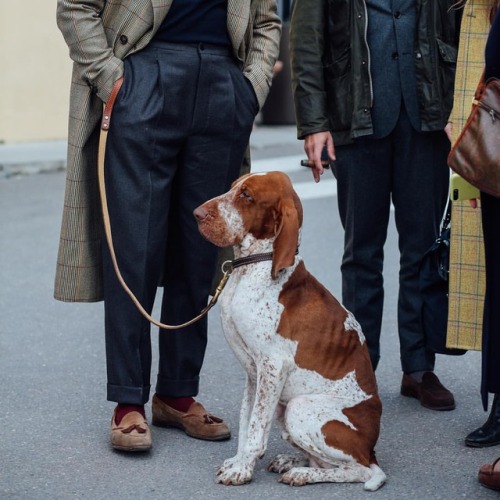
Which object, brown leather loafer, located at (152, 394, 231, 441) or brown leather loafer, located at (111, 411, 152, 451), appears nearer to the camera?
brown leather loafer, located at (111, 411, 152, 451)

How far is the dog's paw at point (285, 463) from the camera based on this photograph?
4.28 metres

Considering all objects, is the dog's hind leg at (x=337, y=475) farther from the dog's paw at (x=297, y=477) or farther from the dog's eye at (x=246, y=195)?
the dog's eye at (x=246, y=195)

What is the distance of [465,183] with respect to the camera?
A: 4191 millimetres

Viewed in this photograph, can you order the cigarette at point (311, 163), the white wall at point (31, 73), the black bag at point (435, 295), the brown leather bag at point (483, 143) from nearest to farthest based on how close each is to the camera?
the brown leather bag at point (483, 143) → the cigarette at point (311, 163) → the black bag at point (435, 295) → the white wall at point (31, 73)

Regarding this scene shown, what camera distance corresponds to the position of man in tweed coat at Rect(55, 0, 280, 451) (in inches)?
174

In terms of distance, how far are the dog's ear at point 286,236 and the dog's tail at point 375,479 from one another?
759mm

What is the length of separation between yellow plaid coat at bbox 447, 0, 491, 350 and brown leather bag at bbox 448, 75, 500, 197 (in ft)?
2.30

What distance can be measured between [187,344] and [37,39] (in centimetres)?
1102

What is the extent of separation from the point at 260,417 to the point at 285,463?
276 millimetres

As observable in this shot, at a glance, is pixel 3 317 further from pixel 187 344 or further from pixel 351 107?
pixel 351 107

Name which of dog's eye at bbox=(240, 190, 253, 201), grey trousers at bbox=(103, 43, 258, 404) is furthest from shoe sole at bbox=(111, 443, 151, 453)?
dog's eye at bbox=(240, 190, 253, 201)

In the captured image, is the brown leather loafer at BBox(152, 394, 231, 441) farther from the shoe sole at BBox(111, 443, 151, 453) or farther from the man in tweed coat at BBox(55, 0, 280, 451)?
the shoe sole at BBox(111, 443, 151, 453)

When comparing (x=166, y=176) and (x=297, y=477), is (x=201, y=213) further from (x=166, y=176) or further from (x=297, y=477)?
(x=297, y=477)

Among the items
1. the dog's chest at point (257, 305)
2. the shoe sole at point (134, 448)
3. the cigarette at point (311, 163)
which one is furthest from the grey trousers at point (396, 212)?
the shoe sole at point (134, 448)
